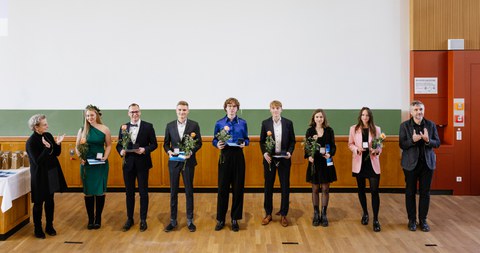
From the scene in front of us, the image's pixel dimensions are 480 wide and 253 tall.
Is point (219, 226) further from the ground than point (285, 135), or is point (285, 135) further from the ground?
point (285, 135)

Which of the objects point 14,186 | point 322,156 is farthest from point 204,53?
point 14,186

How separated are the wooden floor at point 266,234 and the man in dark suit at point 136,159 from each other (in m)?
0.32

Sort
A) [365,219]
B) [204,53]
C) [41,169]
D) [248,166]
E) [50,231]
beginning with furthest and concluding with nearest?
[204,53] < [248,166] < [365,219] < [50,231] < [41,169]

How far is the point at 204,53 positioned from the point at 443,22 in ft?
14.8

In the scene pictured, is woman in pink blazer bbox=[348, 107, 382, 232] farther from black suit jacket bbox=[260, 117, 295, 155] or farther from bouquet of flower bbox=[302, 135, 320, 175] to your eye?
black suit jacket bbox=[260, 117, 295, 155]

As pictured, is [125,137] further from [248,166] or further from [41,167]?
[248,166]

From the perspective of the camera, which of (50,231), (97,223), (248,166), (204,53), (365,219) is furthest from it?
(204,53)

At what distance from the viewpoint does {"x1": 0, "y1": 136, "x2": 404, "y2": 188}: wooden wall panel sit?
24.6 ft

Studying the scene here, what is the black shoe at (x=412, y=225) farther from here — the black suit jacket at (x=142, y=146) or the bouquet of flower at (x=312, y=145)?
the black suit jacket at (x=142, y=146)

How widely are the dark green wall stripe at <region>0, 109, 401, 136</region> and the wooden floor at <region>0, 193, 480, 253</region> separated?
1.77 metres

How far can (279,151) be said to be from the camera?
5.58 meters

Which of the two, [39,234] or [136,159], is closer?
[39,234]

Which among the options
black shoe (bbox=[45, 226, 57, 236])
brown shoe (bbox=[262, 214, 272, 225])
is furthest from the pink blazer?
black shoe (bbox=[45, 226, 57, 236])

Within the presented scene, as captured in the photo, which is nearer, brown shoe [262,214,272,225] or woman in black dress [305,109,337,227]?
woman in black dress [305,109,337,227]
